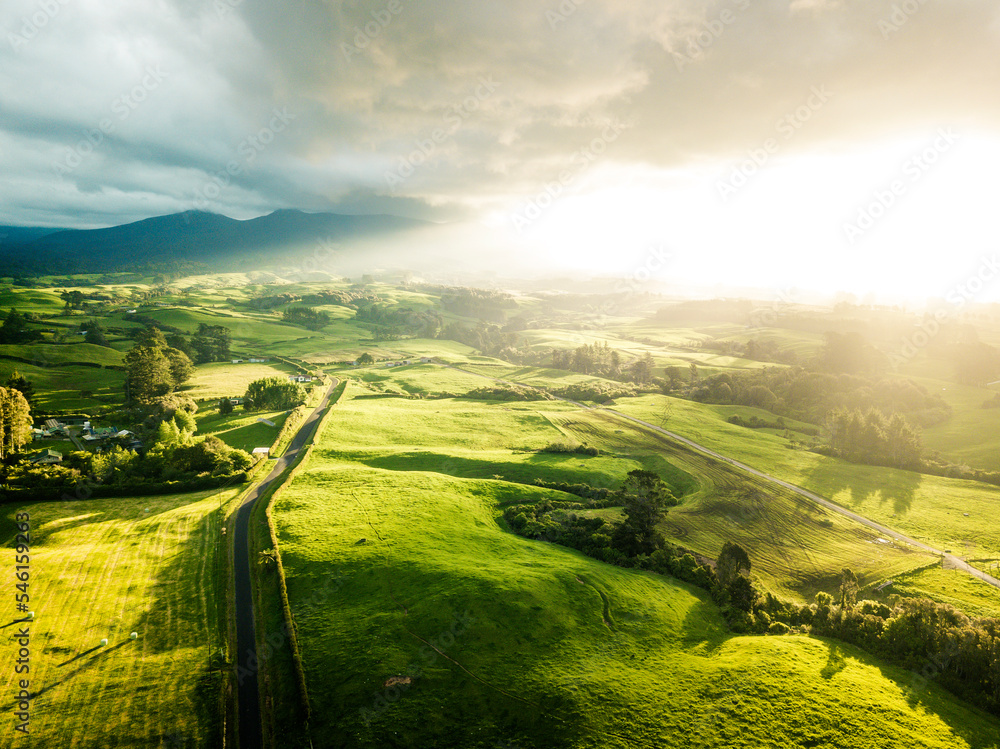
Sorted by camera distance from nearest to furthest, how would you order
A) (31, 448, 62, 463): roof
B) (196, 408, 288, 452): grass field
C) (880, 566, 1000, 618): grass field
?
(880, 566, 1000, 618): grass field → (31, 448, 62, 463): roof → (196, 408, 288, 452): grass field

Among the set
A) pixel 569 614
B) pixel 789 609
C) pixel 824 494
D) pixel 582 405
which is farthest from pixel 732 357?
pixel 569 614

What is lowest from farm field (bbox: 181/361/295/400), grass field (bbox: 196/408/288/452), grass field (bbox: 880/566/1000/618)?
grass field (bbox: 880/566/1000/618)

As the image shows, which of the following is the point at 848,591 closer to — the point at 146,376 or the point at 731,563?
the point at 731,563

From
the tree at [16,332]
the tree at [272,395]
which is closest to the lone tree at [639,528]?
the tree at [272,395]

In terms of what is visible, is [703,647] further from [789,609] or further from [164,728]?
[164,728]

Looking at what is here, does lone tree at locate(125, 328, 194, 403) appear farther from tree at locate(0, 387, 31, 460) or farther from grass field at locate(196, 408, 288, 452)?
tree at locate(0, 387, 31, 460)

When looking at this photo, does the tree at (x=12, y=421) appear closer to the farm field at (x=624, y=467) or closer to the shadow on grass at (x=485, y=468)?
the farm field at (x=624, y=467)

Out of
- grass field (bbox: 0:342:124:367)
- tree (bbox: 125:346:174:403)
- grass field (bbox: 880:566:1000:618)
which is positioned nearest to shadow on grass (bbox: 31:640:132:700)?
grass field (bbox: 880:566:1000:618)
